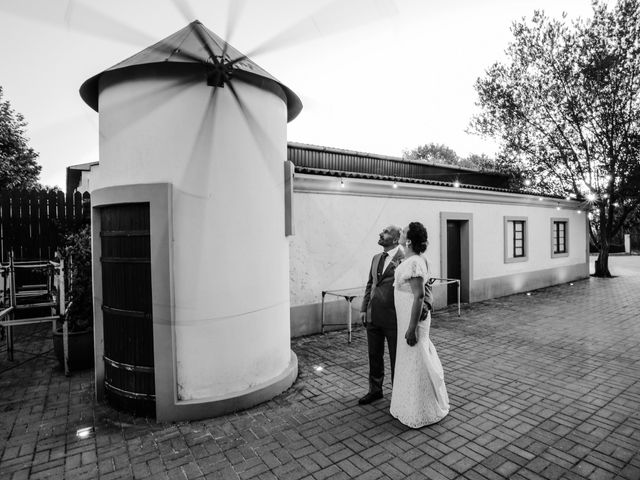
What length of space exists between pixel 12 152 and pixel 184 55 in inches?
644

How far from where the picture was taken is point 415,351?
3994 millimetres

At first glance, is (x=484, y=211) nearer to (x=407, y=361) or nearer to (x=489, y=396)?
(x=489, y=396)

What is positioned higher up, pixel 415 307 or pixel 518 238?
pixel 518 238

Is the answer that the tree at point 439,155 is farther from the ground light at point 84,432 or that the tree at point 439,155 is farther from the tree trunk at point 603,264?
the ground light at point 84,432

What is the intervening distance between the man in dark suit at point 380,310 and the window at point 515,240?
9.72m

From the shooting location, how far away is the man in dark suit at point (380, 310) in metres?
4.43

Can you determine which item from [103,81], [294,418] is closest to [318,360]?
[294,418]

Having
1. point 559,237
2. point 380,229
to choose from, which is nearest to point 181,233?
point 380,229

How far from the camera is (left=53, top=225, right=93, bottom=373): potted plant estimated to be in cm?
582

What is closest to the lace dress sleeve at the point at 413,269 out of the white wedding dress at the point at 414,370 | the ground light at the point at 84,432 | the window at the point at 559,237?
the white wedding dress at the point at 414,370

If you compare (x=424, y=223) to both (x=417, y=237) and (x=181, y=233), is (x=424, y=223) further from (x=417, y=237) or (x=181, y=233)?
(x=181, y=233)

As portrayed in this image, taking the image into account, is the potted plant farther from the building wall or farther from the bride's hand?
the bride's hand

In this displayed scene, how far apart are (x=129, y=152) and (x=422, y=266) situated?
11.7 ft

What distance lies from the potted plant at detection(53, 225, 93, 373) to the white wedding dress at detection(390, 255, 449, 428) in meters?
4.84
